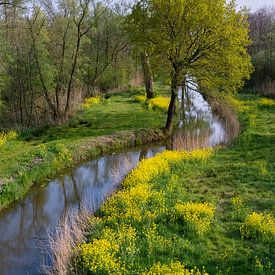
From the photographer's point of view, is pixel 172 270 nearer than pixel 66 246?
Yes

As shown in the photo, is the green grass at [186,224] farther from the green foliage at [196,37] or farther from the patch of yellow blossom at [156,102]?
the patch of yellow blossom at [156,102]

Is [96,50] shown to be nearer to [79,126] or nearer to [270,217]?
[79,126]

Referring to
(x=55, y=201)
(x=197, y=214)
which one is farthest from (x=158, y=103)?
(x=197, y=214)

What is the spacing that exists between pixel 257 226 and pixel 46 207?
867cm

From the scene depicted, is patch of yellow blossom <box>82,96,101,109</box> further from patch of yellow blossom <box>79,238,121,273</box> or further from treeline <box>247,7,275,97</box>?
patch of yellow blossom <box>79,238,121,273</box>

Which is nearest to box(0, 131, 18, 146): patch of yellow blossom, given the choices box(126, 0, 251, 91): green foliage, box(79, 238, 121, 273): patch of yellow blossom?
box(126, 0, 251, 91): green foliage

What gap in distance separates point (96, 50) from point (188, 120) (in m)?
16.3

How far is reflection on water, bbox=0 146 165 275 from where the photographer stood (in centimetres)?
1187

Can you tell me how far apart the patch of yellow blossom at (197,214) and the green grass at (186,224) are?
0.54ft

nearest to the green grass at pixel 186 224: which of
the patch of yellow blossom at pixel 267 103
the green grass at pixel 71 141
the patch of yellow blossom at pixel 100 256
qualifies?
the patch of yellow blossom at pixel 100 256

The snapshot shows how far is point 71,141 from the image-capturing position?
74.8 ft

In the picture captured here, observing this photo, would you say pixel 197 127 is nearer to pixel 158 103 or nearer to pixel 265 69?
pixel 158 103

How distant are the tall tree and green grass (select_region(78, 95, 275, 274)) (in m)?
7.71

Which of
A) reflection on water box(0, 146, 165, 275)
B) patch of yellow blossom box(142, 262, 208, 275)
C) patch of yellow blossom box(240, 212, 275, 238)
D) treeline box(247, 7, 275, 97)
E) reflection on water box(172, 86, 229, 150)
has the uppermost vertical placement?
treeline box(247, 7, 275, 97)
